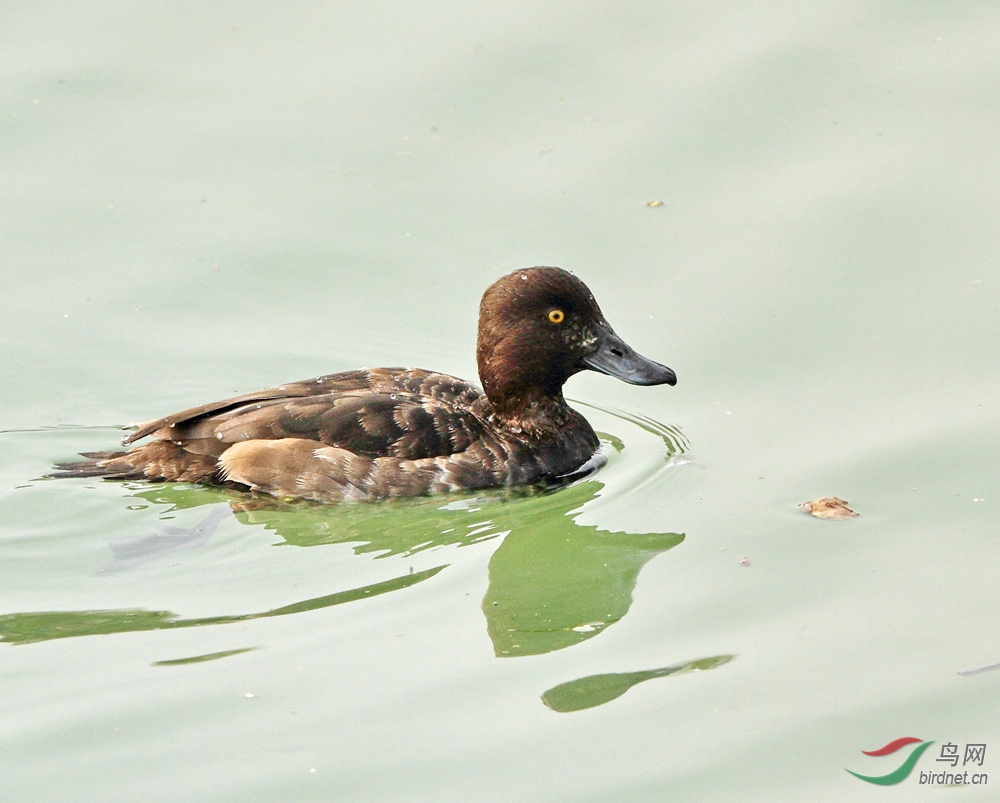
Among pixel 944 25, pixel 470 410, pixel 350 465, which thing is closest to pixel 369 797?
pixel 350 465

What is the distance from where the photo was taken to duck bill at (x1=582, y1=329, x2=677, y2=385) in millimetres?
8367

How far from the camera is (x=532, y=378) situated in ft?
27.8

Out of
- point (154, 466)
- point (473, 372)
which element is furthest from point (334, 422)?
point (473, 372)

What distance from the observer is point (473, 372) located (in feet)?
30.7

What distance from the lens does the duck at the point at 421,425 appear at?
7.91 m

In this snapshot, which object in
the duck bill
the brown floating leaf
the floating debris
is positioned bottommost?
the floating debris

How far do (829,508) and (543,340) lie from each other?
6.21ft

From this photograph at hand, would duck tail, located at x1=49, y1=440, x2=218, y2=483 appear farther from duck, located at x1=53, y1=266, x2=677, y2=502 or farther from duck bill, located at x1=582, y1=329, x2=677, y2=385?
duck bill, located at x1=582, y1=329, x2=677, y2=385

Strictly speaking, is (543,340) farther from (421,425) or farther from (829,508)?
(829,508)

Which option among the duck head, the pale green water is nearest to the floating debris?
the pale green water

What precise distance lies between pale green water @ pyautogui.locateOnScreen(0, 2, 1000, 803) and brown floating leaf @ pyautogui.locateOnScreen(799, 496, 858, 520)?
8cm

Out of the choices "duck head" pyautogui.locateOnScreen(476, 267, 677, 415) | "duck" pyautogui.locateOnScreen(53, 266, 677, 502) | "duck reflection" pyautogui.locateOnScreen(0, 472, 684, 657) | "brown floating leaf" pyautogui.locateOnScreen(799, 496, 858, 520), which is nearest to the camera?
"duck reflection" pyautogui.locateOnScreen(0, 472, 684, 657)

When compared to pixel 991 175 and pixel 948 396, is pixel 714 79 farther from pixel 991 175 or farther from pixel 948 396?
pixel 948 396

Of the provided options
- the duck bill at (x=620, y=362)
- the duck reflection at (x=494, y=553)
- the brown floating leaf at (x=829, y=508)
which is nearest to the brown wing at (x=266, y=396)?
the duck reflection at (x=494, y=553)
